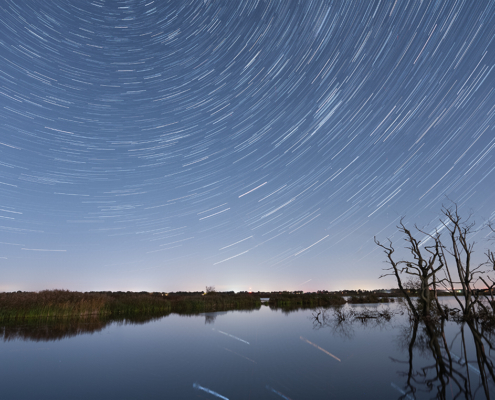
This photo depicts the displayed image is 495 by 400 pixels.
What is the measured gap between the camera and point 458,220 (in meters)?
19.7

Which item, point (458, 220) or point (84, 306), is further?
point (84, 306)

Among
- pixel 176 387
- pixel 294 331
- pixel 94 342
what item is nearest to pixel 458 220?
pixel 294 331

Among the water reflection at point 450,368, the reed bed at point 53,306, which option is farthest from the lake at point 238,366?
the reed bed at point 53,306

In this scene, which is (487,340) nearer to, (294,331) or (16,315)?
(294,331)

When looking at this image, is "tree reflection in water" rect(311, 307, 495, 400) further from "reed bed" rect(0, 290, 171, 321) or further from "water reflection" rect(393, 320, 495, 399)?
"reed bed" rect(0, 290, 171, 321)

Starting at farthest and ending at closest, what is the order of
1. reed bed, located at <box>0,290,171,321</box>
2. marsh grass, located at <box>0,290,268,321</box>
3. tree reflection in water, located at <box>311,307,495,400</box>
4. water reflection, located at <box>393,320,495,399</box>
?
marsh grass, located at <box>0,290,268,321</box> < reed bed, located at <box>0,290,171,321</box> < water reflection, located at <box>393,320,495,399</box> < tree reflection in water, located at <box>311,307,495,400</box>

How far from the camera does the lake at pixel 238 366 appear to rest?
8242mm

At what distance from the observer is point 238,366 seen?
37.0ft

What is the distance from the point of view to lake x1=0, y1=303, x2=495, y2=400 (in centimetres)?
824

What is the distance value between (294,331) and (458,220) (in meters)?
13.2

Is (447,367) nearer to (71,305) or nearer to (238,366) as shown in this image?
(238,366)

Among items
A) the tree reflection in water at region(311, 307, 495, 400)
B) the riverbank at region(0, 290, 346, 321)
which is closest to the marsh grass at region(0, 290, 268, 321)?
the riverbank at region(0, 290, 346, 321)

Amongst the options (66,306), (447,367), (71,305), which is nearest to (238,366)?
(447,367)

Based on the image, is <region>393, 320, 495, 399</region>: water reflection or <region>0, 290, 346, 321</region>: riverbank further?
<region>0, 290, 346, 321</region>: riverbank
